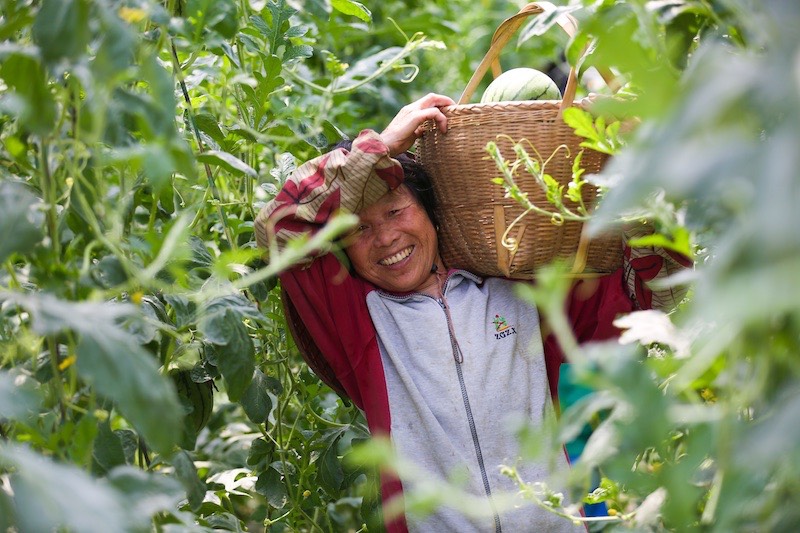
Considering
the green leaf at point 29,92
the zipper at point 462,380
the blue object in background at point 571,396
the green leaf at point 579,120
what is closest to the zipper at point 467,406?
the zipper at point 462,380

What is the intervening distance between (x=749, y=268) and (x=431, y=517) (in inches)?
52.5

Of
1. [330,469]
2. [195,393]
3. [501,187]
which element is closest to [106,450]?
[195,393]

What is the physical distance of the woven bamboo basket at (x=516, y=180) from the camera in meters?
1.63

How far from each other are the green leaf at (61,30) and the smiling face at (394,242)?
39.0 inches

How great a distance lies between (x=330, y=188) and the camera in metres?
1.76

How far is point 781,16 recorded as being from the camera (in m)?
0.61

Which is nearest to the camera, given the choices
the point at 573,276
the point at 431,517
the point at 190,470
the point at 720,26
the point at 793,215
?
the point at 793,215

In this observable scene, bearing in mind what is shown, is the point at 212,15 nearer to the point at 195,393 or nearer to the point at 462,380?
the point at 195,393

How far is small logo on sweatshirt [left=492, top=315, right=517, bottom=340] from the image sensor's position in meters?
1.88

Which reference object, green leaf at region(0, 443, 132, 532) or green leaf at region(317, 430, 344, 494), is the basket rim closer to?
green leaf at region(317, 430, 344, 494)

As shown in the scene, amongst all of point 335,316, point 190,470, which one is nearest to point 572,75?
point 335,316

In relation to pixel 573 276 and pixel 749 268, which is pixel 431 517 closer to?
pixel 573 276

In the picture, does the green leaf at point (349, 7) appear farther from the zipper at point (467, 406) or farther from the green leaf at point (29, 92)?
the green leaf at point (29, 92)

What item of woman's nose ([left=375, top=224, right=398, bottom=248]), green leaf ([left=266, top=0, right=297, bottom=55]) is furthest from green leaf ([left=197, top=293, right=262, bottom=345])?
green leaf ([left=266, top=0, right=297, bottom=55])
